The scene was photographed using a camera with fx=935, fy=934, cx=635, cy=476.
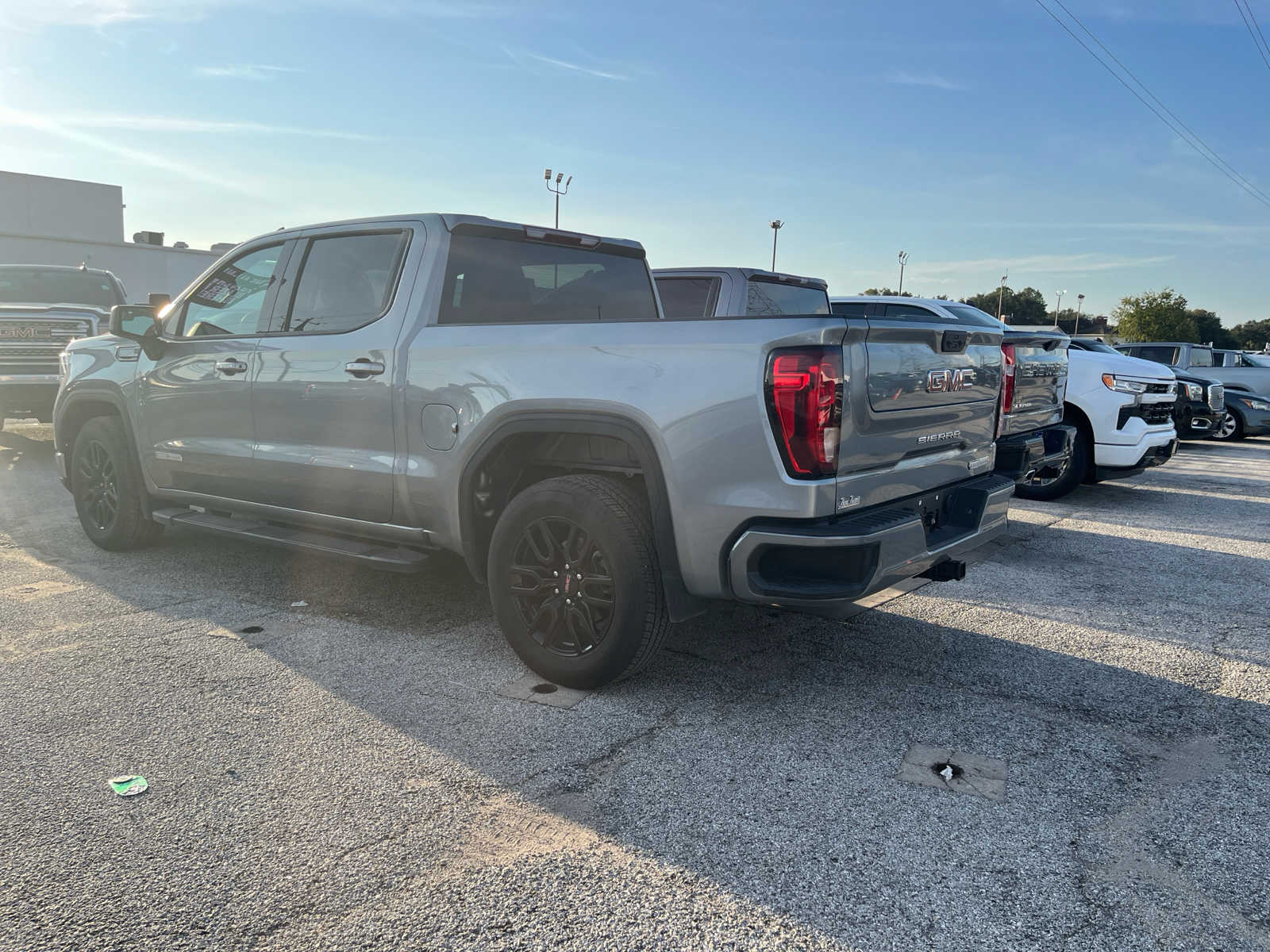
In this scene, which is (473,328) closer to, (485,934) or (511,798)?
(511,798)

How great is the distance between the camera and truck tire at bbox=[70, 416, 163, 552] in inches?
233

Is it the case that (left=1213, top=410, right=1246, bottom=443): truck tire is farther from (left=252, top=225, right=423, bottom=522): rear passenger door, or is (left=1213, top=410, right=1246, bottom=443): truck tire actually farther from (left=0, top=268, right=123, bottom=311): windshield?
(left=0, top=268, right=123, bottom=311): windshield

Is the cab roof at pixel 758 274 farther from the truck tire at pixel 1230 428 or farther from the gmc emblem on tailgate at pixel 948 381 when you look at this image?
the truck tire at pixel 1230 428

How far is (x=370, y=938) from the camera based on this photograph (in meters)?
2.27

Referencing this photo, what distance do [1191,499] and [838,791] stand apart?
27.8 ft

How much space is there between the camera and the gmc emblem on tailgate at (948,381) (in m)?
3.67

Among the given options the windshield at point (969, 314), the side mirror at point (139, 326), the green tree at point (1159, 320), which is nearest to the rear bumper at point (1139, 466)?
the windshield at point (969, 314)

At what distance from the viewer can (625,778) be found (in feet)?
10.2

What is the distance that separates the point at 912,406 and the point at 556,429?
1.38m

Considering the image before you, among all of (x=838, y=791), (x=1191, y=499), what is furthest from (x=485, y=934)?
(x=1191, y=499)

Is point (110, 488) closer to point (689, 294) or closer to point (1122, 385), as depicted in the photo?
point (689, 294)

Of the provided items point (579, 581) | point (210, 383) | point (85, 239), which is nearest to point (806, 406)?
point (579, 581)

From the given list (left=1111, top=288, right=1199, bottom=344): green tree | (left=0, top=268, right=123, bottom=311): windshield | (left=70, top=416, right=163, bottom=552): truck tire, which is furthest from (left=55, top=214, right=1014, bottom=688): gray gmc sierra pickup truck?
(left=1111, top=288, right=1199, bottom=344): green tree

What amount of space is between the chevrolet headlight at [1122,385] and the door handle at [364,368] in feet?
24.2
